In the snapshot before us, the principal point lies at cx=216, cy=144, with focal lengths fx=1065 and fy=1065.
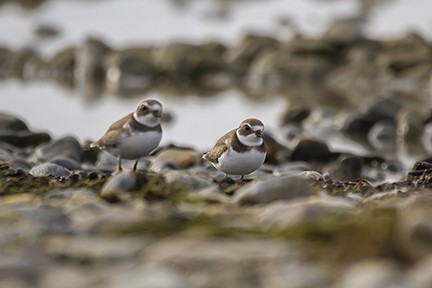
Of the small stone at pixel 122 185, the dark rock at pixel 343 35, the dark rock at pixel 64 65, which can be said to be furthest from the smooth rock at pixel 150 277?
the dark rock at pixel 343 35

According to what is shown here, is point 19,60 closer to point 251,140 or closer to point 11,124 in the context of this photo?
point 11,124

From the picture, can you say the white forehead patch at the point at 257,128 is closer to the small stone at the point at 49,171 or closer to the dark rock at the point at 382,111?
the small stone at the point at 49,171

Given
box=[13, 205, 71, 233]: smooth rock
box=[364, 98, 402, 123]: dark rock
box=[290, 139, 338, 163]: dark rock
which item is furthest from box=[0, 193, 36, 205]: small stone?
box=[364, 98, 402, 123]: dark rock

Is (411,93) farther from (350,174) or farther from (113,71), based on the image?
(350,174)

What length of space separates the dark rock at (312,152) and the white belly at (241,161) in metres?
5.82

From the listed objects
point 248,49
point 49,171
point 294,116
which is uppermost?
point 248,49

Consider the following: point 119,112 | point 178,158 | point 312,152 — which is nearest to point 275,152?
point 312,152

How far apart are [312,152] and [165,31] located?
2896cm

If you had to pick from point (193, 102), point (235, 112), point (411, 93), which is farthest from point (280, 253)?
point (411, 93)

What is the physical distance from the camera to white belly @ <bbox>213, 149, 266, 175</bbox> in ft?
31.5

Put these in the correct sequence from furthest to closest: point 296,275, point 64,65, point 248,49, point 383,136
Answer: point 248,49 → point 64,65 → point 383,136 → point 296,275

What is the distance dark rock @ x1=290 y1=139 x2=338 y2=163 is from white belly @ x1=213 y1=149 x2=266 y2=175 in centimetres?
582

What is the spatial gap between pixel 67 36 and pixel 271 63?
1134cm

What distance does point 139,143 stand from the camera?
9.88m
